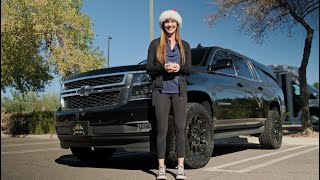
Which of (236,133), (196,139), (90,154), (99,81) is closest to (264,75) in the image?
(236,133)

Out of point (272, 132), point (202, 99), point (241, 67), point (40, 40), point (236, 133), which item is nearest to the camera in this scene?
point (40, 40)

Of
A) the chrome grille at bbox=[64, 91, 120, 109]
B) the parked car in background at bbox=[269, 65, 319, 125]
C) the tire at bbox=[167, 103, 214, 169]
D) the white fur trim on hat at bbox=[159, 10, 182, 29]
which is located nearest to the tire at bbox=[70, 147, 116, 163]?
the chrome grille at bbox=[64, 91, 120, 109]

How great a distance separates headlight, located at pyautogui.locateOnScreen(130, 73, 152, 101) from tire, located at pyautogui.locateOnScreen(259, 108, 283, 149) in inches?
141

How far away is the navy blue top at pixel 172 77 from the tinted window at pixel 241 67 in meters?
2.76

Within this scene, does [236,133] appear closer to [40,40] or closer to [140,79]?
[140,79]

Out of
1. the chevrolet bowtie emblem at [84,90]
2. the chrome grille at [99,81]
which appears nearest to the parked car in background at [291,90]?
the chrome grille at [99,81]

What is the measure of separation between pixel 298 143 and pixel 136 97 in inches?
238

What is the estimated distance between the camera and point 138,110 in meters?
4.59

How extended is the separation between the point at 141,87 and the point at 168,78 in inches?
19.0

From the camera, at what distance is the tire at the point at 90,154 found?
5.95 m

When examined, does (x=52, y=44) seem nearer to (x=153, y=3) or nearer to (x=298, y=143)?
(x=153, y=3)

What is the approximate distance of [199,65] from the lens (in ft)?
19.1

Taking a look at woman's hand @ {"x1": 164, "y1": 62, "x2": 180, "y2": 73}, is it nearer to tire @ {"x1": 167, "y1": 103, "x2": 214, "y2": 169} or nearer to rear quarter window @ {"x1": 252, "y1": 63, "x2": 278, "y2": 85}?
tire @ {"x1": 167, "y1": 103, "x2": 214, "y2": 169}

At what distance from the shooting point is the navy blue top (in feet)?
14.1
